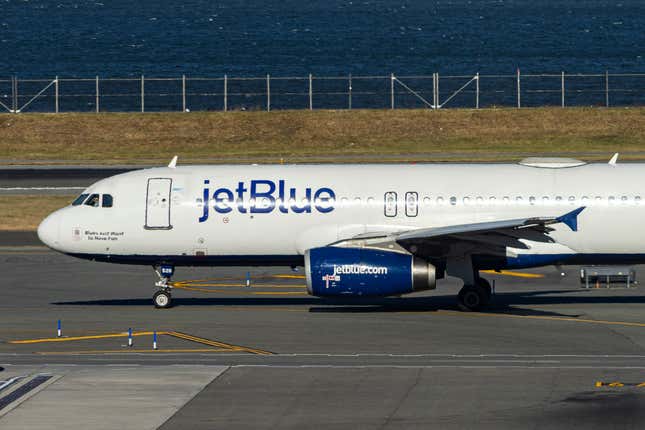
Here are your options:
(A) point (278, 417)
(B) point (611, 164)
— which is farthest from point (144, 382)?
(B) point (611, 164)

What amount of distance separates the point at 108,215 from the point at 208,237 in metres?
3.25

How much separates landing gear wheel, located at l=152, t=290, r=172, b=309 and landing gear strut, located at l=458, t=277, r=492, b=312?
924 cm

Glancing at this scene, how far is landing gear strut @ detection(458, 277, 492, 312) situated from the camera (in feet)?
130

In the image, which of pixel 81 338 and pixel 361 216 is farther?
pixel 361 216

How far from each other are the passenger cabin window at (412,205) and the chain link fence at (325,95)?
6675 cm

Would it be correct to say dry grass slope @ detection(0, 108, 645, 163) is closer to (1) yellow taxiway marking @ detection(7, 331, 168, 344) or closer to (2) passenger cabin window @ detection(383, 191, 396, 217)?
(2) passenger cabin window @ detection(383, 191, 396, 217)

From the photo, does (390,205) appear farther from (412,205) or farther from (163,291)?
(163,291)

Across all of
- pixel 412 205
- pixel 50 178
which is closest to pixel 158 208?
pixel 412 205

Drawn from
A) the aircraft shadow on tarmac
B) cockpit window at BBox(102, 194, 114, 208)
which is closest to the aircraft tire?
the aircraft shadow on tarmac

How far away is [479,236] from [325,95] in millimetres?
96803

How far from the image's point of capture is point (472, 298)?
39.7 m

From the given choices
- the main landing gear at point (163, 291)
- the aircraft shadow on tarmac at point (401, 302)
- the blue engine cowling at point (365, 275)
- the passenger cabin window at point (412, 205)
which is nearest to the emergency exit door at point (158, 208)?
the main landing gear at point (163, 291)

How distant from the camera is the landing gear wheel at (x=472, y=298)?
130 ft

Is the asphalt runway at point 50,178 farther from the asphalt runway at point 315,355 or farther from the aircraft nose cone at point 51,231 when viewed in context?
the aircraft nose cone at point 51,231
